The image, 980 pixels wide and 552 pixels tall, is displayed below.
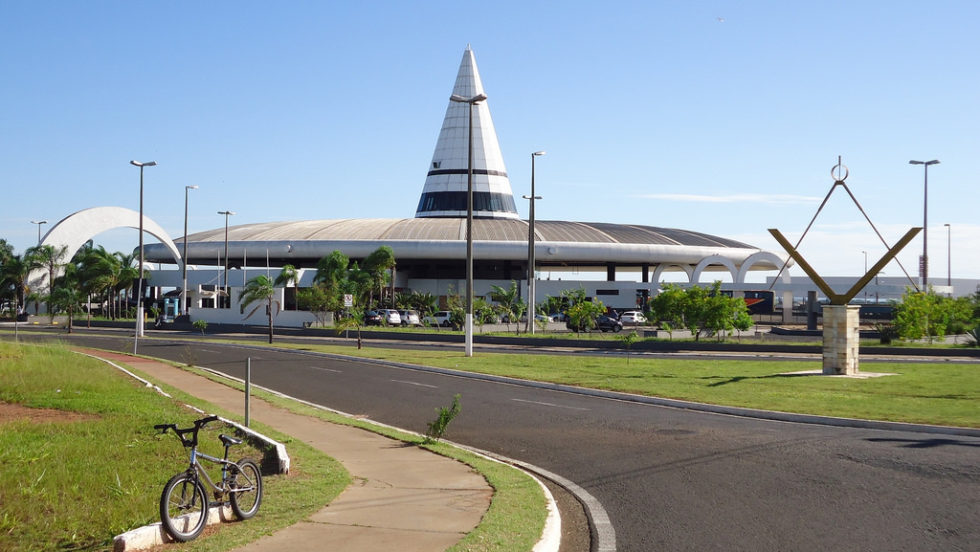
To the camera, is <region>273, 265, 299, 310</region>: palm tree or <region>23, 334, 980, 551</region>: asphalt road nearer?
<region>23, 334, 980, 551</region>: asphalt road

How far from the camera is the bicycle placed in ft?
25.1

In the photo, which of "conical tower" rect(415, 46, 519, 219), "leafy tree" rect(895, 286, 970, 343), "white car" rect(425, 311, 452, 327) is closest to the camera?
"leafy tree" rect(895, 286, 970, 343)

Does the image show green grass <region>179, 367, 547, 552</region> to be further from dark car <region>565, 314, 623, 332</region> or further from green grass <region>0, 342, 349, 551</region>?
dark car <region>565, 314, 623, 332</region>

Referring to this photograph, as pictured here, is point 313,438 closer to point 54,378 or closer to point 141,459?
point 141,459

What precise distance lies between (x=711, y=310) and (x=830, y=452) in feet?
98.1

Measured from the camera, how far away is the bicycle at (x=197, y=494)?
7.64 metres

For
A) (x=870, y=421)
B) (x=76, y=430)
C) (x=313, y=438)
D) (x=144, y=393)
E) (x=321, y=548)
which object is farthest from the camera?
(x=144, y=393)

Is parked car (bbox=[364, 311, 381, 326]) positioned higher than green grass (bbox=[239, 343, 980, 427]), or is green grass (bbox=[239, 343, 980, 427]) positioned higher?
parked car (bbox=[364, 311, 381, 326])

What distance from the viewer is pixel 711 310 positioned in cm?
4278

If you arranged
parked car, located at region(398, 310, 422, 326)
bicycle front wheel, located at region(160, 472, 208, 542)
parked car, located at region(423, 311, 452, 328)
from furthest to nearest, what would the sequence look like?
parked car, located at region(423, 311, 452, 328)
parked car, located at region(398, 310, 422, 326)
bicycle front wheel, located at region(160, 472, 208, 542)

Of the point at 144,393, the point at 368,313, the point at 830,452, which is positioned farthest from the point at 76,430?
the point at 368,313

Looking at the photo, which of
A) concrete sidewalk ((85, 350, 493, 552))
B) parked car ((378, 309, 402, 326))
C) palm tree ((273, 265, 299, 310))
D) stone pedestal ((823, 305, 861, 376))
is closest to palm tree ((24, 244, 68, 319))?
palm tree ((273, 265, 299, 310))

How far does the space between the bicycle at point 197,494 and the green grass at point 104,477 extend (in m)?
0.17

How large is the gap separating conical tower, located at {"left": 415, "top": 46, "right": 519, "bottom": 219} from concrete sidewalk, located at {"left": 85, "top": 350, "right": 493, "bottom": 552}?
85.3 metres
